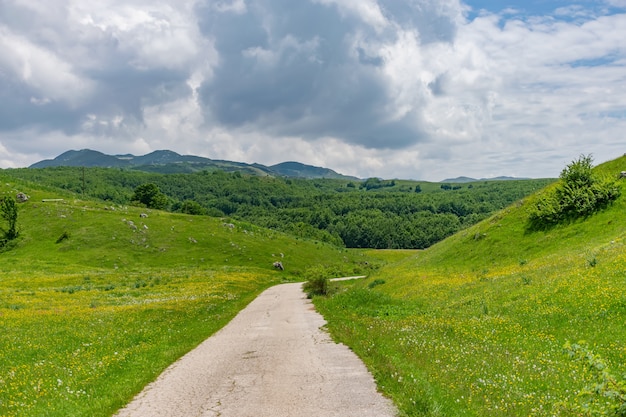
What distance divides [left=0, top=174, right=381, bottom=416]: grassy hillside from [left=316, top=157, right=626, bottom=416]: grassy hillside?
29.5ft

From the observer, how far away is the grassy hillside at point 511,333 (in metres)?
Result: 9.87

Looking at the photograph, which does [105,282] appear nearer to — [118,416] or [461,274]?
[461,274]

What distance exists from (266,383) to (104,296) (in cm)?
3956

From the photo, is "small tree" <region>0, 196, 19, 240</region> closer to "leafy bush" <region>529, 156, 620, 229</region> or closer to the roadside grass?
the roadside grass

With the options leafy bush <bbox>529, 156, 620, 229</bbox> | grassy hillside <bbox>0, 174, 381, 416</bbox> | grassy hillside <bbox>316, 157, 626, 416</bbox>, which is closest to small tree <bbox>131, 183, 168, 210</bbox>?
grassy hillside <bbox>0, 174, 381, 416</bbox>

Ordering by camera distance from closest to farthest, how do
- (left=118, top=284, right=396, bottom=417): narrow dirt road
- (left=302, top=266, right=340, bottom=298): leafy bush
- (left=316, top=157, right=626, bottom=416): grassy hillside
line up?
(left=316, top=157, right=626, bottom=416): grassy hillside → (left=118, top=284, right=396, bottom=417): narrow dirt road → (left=302, top=266, right=340, bottom=298): leafy bush

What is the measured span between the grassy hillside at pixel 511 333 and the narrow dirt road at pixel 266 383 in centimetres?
87

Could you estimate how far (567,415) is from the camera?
875 centimetres

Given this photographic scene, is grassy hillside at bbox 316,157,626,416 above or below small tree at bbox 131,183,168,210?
below

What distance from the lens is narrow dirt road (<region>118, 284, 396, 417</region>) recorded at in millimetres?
11000

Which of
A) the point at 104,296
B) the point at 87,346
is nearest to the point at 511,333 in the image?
the point at 87,346

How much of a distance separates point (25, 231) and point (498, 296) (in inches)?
4469

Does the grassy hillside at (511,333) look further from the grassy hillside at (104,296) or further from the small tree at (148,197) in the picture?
the small tree at (148,197)

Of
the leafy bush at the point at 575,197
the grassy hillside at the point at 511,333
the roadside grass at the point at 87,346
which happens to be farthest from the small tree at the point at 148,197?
the leafy bush at the point at 575,197
